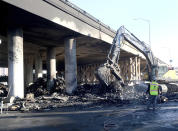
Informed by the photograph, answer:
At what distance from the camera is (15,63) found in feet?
50.6

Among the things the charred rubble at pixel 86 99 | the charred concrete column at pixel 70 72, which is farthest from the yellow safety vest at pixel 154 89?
the charred concrete column at pixel 70 72

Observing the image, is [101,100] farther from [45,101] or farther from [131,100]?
[45,101]

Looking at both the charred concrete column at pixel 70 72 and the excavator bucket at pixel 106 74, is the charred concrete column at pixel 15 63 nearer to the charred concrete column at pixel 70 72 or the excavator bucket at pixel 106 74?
the charred concrete column at pixel 70 72

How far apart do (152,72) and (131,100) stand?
4.27 m

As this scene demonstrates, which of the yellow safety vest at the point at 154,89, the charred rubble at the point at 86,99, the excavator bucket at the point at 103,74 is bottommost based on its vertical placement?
the charred rubble at the point at 86,99

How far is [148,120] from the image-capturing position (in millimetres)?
8570

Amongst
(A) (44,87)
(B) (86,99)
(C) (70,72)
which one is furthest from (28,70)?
(B) (86,99)

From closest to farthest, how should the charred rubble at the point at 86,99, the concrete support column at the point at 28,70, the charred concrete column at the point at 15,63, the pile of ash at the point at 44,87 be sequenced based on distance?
the charred rubble at the point at 86,99, the charred concrete column at the point at 15,63, the pile of ash at the point at 44,87, the concrete support column at the point at 28,70

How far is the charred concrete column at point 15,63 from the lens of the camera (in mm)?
15352

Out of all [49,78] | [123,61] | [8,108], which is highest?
[123,61]

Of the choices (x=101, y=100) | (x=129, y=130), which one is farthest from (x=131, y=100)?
(x=129, y=130)

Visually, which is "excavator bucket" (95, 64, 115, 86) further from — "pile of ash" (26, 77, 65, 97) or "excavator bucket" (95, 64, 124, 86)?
"pile of ash" (26, 77, 65, 97)

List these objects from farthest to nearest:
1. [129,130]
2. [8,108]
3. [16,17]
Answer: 1. [16,17]
2. [8,108]
3. [129,130]

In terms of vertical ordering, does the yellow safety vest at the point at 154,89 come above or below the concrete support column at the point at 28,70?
below
